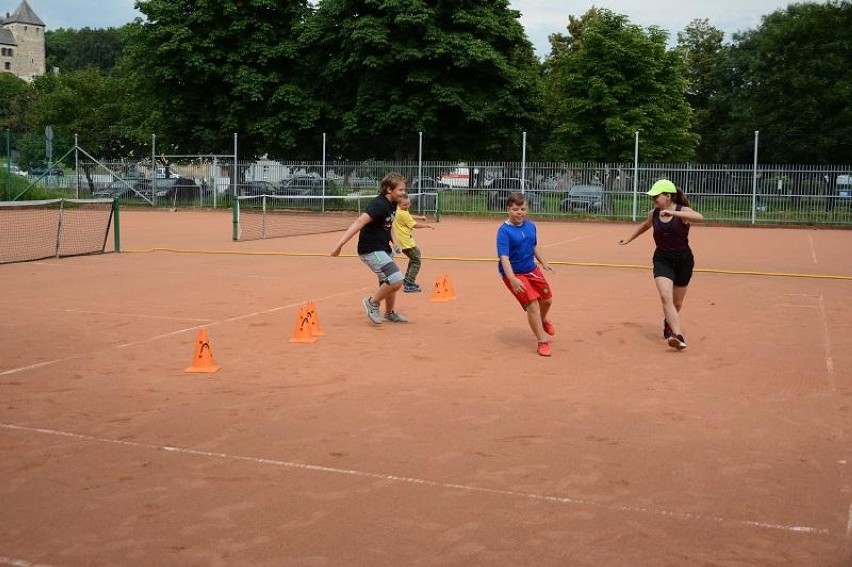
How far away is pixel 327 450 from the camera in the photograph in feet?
19.6

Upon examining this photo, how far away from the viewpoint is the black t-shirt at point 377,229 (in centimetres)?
1087

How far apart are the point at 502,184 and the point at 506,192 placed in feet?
1.82

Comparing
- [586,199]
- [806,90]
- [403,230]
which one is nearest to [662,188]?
[403,230]

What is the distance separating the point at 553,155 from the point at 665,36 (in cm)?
829

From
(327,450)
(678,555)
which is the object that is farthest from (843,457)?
(327,450)

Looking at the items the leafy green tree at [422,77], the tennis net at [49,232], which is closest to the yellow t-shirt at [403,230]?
the tennis net at [49,232]

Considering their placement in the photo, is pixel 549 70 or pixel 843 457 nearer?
pixel 843 457

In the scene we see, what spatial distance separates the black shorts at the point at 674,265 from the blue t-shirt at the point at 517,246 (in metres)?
1.35

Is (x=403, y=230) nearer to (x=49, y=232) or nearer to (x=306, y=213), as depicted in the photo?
(x=49, y=232)

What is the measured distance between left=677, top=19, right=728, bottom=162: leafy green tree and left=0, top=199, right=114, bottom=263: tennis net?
46.3m

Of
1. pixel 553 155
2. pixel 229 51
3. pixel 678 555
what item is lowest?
pixel 678 555

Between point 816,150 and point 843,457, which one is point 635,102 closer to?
point 816,150

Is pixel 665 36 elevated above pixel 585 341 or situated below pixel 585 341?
above

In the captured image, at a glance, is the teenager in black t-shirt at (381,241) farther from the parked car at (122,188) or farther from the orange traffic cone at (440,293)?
the parked car at (122,188)
